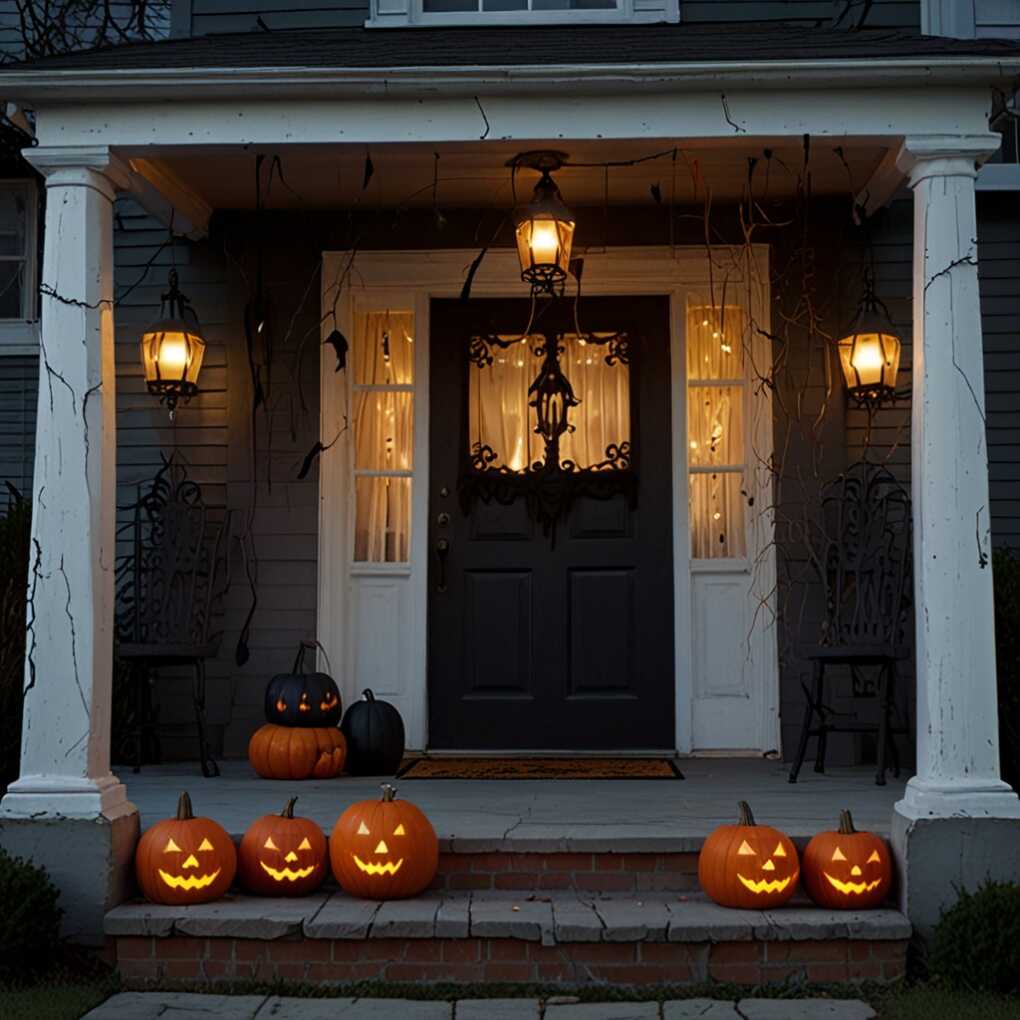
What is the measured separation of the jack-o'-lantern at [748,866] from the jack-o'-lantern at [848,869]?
8cm

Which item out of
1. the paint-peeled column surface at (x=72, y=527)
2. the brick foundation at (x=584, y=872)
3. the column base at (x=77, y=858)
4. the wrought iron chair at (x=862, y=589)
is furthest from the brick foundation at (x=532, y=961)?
the wrought iron chair at (x=862, y=589)

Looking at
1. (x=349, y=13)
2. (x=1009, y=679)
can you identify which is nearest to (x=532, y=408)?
(x=349, y=13)

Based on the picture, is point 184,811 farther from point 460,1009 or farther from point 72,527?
point 460,1009

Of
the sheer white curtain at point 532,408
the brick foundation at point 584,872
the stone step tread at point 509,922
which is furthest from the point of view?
the sheer white curtain at point 532,408

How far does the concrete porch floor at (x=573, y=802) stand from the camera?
4270mm

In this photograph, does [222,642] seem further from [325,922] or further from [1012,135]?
[1012,135]

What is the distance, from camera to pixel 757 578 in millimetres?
6094

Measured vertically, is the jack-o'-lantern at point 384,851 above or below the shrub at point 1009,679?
below

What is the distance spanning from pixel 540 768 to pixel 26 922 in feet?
8.15

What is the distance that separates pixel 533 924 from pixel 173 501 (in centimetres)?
302

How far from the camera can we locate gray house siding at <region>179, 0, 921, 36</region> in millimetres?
6262

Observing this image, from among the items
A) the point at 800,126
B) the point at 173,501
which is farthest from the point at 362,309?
the point at 800,126

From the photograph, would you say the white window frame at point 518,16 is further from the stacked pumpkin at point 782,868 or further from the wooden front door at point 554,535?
the stacked pumpkin at point 782,868

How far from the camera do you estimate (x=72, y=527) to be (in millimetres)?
4246
